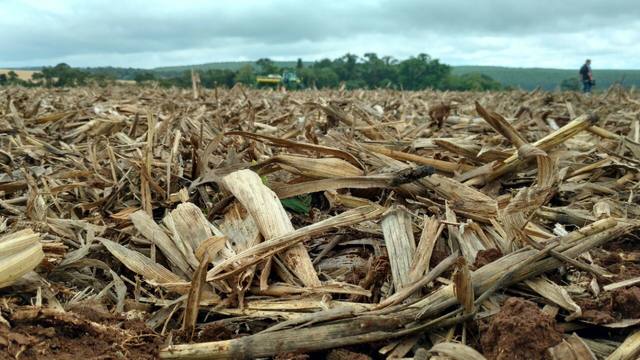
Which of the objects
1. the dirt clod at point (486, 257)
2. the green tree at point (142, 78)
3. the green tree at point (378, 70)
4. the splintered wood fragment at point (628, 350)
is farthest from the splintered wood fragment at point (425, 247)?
the green tree at point (378, 70)

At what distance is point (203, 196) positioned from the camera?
2.56m

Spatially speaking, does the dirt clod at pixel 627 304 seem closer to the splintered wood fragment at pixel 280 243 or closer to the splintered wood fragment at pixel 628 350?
the splintered wood fragment at pixel 628 350

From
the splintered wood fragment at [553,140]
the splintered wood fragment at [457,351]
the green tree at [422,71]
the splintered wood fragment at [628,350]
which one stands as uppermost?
the splintered wood fragment at [553,140]

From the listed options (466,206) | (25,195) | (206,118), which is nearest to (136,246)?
(25,195)

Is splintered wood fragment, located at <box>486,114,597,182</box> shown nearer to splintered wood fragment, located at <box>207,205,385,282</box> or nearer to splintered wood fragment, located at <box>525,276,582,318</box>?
splintered wood fragment, located at <box>207,205,385,282</box>

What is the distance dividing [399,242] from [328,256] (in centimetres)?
26

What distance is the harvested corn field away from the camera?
1646 mm

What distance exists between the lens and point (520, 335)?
4.96 feet

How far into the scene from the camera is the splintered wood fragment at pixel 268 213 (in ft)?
6.46

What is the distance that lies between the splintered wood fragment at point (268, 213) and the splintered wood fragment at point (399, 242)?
0.24 metres

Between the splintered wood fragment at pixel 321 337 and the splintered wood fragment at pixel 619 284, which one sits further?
the splintered wood fragment at pixel 619 284

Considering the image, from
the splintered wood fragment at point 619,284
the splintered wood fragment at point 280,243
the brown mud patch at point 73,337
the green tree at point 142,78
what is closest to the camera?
the brown mud patch at point 73,337

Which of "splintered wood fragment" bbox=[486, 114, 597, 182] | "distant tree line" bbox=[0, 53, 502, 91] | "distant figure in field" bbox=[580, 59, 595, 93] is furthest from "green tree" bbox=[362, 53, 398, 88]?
"splintered wood fragment" bbox=[486, 114, 597, 182]

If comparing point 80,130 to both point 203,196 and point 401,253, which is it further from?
point 401,253
